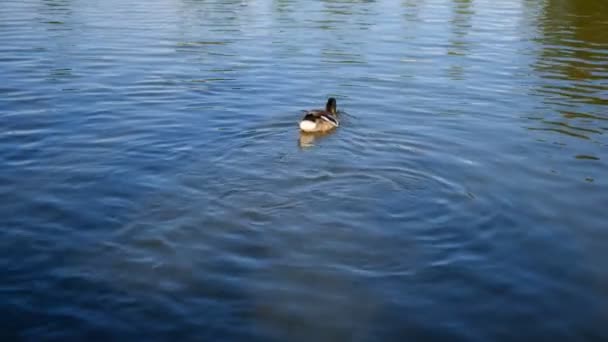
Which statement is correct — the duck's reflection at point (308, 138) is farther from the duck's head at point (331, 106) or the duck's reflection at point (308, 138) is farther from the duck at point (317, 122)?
the duck's head at point (331, 106)

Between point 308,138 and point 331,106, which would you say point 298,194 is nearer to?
point 308,138

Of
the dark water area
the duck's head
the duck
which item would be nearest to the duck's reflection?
the duck

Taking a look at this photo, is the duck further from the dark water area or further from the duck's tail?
the dark water area

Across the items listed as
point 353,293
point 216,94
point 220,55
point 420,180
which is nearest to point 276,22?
point 220,55

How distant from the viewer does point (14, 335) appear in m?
7.60

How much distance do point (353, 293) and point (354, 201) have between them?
9.84ft

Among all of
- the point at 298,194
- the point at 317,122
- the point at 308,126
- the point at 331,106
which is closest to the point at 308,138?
the point at 308,126

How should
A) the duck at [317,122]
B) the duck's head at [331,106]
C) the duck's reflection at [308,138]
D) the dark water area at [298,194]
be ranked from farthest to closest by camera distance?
1. the duck's head at [331,106]
2. the duck at [317,122]
3. the duck's reflection at [308,138]
4. the dark water area at [298,194]

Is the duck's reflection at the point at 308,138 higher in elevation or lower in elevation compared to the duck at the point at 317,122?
lower

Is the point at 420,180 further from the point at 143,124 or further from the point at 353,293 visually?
the point at 143,124

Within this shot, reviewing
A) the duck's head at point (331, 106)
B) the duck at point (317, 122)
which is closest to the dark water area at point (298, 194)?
the duck at point (317, 122)

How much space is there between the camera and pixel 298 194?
11.8 m

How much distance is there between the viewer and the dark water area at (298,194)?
831 centimetres

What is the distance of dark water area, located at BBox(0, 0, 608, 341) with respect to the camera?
27.3 feet
